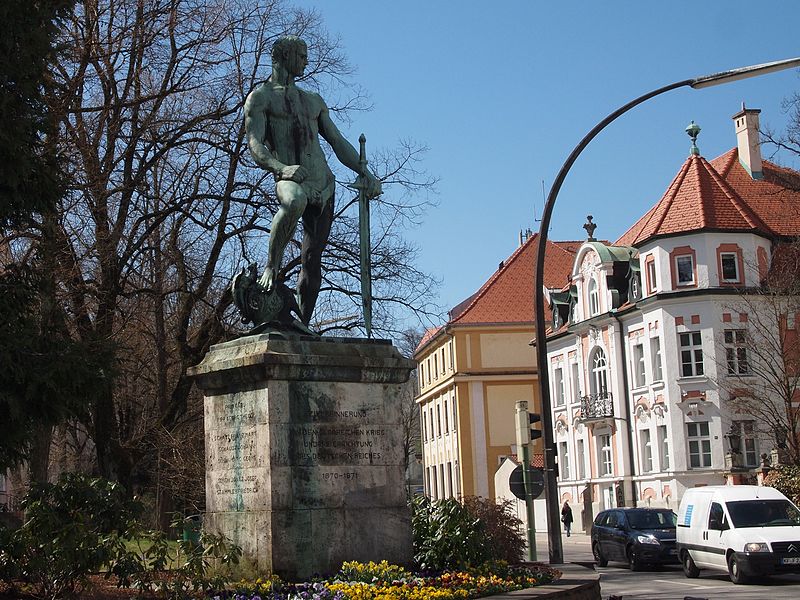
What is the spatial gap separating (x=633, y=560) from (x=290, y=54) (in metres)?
17.3

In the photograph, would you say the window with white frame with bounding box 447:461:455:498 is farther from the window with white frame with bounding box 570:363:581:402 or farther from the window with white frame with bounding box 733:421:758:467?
the window with white frame with bounding box 733:421:758:467

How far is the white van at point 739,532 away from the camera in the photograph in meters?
20.2

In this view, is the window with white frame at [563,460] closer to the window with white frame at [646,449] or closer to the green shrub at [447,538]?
the window with white frame at [646,449]

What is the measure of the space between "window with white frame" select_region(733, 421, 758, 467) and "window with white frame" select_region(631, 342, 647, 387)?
5076 millimetres

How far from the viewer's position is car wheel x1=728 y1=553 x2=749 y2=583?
806 inches

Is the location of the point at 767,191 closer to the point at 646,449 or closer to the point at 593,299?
the point at 593,299

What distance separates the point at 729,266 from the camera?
4378 centimetres

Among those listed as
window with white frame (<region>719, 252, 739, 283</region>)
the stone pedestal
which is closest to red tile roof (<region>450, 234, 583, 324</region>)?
window with white frame (<region>719, 252, 739, 283</region>)

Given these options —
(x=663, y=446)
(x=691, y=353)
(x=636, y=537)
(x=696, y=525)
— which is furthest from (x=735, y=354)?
(x=696, y=525)

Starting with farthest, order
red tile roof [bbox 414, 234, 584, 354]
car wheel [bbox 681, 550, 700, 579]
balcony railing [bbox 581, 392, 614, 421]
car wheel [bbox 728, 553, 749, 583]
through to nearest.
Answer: red tile roof [bbox 414, 234, 584, 354] < balcony railing [bbox 581, 392, 614, 421] < car wheel [bbox 681, 550, 700, 579] < car wheel [bbox 728, 553, 749, 583]

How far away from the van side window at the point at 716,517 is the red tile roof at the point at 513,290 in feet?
148

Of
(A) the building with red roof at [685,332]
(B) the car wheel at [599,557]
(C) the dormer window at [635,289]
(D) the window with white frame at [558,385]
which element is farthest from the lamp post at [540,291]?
(D) the window with white frame at [558,385]

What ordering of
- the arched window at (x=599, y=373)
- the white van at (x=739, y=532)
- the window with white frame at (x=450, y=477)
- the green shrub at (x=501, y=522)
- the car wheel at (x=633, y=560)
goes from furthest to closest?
the window with white frame at (x=450, y=477)
the arched window at (x=599, y=373)
the car wheel at (x=633, y=560)
the white van at (x=739, y=532)
the green shrub at (x=501, y=522)

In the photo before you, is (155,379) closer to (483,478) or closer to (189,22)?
(189,22)
